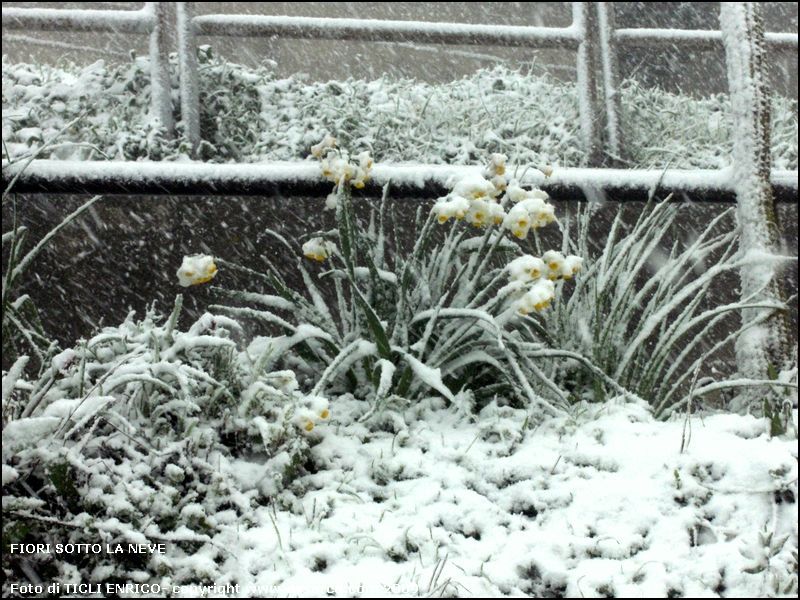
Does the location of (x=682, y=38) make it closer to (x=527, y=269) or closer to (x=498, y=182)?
(x=498, y=182)

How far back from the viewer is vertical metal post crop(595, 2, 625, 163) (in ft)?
13.3

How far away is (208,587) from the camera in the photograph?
1.81 meters

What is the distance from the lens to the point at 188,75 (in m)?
3.68

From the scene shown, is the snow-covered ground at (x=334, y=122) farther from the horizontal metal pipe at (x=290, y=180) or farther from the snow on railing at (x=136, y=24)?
the horizontal metal pipe at (x=290, y=180)

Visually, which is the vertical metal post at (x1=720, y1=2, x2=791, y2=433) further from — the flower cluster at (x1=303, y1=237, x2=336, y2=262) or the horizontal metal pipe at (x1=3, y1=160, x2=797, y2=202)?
the flower cluster at (x1=303, y1=237, x2=336, y2=262)

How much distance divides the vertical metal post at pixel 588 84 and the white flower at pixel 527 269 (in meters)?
1.63

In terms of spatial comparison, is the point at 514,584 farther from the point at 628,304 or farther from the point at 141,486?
the point at 628,304

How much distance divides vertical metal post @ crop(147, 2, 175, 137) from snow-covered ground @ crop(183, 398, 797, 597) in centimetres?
186

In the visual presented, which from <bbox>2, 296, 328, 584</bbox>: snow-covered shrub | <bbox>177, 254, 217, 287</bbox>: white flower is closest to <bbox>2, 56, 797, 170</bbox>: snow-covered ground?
<bbox>177, 254, 217, 287</bbox>: white flower

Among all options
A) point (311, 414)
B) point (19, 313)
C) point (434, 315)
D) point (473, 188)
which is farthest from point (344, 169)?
point (19, 313)

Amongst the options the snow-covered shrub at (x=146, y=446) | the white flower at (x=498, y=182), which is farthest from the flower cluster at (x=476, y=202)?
the snow-covered shrub at (x=146, y=446)

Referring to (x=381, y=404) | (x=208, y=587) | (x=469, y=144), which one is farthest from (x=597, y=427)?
(x=469, y=144)

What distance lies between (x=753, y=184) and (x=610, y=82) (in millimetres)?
1002

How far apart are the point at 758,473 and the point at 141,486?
1.43 m
